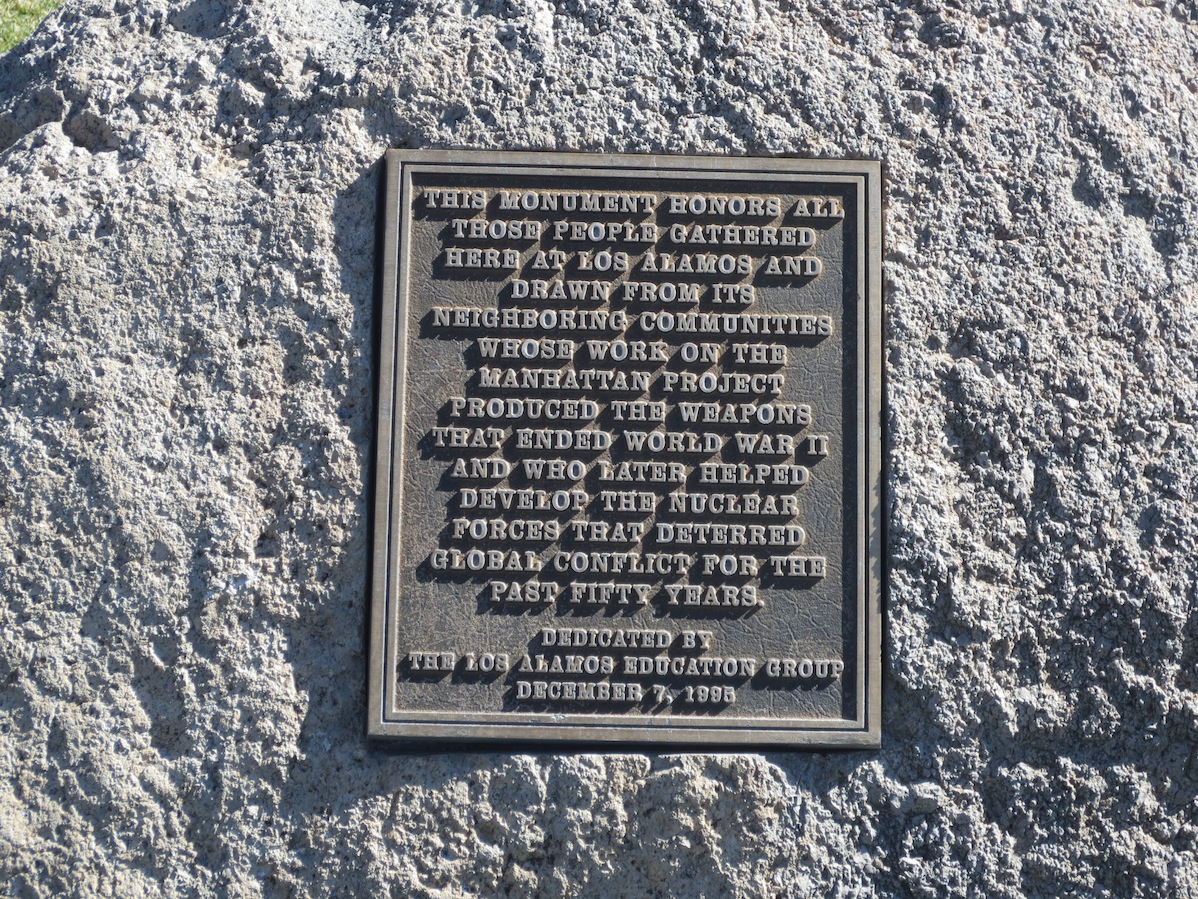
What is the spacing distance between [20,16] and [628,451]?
3893 mm

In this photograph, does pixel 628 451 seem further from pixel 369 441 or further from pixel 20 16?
pixel 20 16

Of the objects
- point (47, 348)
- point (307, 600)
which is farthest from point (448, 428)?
point (47, 348)

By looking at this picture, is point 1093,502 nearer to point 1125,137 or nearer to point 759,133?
point 1125,137

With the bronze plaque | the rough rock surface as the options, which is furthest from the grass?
the bronze plaque

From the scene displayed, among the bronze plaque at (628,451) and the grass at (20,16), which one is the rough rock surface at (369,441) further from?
the grass at (20,16)

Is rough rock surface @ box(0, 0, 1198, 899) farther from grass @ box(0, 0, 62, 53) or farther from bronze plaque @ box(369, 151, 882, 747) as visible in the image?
grass @ box(0, 0, 62, 53)

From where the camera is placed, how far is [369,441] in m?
2.92

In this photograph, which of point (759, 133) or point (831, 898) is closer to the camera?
point (831, 898)

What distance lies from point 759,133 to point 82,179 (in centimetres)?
197

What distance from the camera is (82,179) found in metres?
3.00

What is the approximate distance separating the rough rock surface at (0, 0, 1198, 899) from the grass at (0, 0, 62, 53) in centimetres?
186

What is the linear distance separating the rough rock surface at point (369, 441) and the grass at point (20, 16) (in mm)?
1858

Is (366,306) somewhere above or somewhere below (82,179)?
below

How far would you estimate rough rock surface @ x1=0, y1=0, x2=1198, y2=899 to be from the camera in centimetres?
275
